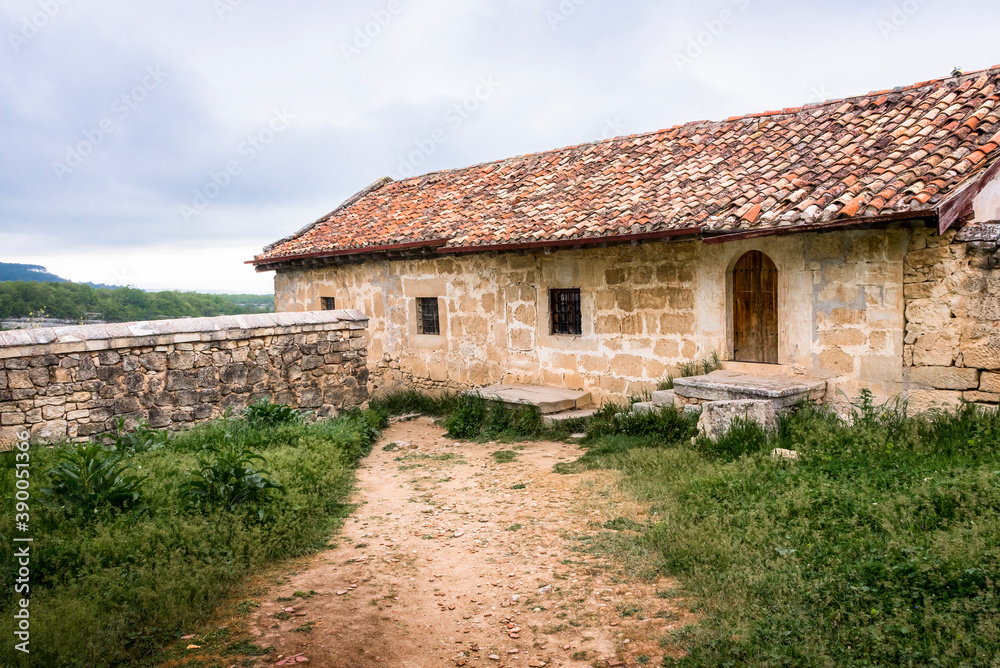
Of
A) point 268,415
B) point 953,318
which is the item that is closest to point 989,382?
point 953,318

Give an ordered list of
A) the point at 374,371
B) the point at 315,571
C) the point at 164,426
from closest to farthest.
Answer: the point at 315,571 → the point at 164,426 → the point at 374,371

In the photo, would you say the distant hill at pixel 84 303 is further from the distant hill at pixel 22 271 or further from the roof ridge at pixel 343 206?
the distant hill at pixel 22 271

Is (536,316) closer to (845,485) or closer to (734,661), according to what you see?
(845,485)

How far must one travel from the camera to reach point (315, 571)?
495 cm

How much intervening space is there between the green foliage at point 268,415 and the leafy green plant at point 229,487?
2311 millimetres

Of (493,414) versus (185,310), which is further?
(185,310)

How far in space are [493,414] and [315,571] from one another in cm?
533

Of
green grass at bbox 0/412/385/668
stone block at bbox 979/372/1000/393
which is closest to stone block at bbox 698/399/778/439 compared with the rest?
stone block at bbox 979/372/1000/393

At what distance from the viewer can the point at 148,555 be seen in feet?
15.4

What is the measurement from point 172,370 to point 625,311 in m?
6.08

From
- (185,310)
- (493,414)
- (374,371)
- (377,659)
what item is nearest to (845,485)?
(377,659)

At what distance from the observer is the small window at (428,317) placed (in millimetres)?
12812

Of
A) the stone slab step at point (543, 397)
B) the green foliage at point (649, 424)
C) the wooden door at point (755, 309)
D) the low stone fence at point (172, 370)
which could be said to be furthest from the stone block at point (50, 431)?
the wooden door at point (755, 309)

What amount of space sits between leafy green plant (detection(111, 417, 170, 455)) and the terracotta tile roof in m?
5.24
